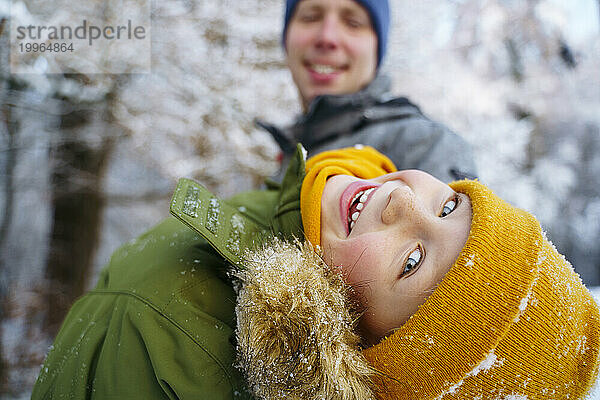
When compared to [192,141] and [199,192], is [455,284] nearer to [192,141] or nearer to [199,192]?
[199,192]

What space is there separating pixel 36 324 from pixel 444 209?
408 centimetres

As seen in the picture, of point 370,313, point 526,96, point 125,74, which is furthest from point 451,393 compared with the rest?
point 526,96

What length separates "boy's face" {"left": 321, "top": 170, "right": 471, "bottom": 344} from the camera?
38.3 inches

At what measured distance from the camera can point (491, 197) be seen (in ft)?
3.52

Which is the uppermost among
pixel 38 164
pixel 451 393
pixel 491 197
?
pixel 491 197

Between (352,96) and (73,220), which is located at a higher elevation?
(352,96)

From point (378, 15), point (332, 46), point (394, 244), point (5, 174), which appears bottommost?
point (5, 174)

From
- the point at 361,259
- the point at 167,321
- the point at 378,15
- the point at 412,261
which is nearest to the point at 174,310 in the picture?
the point at 167,321

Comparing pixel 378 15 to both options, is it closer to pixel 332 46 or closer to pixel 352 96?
pixel 332 46

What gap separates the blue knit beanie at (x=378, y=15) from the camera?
2.14 meters

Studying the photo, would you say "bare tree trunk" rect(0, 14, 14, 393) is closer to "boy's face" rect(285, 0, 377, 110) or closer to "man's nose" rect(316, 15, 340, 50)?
"boy's face" rect(285, 0, 377, 110)

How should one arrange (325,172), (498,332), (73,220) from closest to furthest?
(498,332)
(325,172)
(73,220)

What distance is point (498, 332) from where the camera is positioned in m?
0.89

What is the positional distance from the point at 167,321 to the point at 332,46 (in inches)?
61.3
